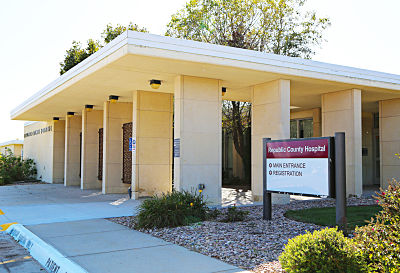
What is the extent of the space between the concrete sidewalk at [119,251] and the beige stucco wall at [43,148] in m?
15.6

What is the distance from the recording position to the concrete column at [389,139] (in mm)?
16734

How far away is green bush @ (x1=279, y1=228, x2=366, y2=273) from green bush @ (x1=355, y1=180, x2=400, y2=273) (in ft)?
0.49

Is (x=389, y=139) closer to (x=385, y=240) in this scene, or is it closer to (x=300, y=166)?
(x=300, y=166)

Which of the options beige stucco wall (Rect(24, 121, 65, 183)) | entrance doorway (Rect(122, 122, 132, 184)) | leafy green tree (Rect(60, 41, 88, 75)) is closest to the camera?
entrance doorway (Rect(122, 122, 132, 184))

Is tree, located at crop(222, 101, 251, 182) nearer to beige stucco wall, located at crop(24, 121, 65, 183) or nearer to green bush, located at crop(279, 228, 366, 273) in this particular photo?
beige stucco wall, located at crop(24, 121, 65, 183)

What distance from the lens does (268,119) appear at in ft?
43.2

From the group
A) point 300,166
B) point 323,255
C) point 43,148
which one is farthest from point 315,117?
point 43,148

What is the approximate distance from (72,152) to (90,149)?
102 inches

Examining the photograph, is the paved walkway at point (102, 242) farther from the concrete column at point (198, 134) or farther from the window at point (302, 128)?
the window at point (302, 128)

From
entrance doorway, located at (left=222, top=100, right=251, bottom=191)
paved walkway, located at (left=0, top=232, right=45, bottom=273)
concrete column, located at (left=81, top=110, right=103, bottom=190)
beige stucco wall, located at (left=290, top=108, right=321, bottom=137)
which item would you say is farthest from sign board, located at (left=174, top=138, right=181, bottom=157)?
beige stucco wall, located at (left=290, top=108, right=321, bottom=137)

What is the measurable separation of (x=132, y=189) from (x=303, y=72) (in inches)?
284

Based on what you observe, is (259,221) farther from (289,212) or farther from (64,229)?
(64,229)

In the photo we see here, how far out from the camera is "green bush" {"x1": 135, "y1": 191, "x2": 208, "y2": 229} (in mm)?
8406

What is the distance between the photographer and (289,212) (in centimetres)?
1045
